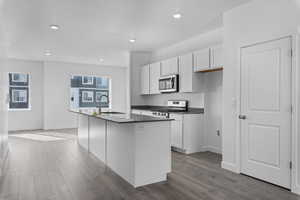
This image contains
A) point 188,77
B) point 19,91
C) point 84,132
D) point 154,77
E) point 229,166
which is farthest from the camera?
point 19,91

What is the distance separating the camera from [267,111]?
2914 millimetres

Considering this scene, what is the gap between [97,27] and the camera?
4.24m

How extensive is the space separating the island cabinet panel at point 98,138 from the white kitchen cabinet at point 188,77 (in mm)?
2120

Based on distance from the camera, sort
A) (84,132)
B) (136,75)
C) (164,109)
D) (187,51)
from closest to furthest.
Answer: (84,132) → (187,51) → (164,109) → (136,75)

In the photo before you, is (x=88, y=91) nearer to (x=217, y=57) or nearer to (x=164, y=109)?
(x=164, y=109)

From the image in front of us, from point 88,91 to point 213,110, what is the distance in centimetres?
580

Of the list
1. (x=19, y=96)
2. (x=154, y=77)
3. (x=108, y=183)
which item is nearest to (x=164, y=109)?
(x=154, y=77)

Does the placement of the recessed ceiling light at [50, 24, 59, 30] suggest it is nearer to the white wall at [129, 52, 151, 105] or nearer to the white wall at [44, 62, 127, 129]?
the white wall at [129, 52, 151, 105]

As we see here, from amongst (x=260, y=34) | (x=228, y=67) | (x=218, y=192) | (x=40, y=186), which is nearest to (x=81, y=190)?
(x=40, y=186)

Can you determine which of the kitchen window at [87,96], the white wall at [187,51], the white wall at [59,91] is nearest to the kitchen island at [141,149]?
the white wall at [187,51]

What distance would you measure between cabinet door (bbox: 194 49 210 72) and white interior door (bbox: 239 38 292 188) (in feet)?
3.45

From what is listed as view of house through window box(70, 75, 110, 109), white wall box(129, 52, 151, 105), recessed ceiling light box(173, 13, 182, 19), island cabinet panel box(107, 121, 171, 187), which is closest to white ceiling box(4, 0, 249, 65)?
recessed ceiling light box(173, 13, 182, 19)

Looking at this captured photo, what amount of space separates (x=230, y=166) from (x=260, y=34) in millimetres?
2110

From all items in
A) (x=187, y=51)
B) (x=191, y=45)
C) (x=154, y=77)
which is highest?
(x=191, y=45)
